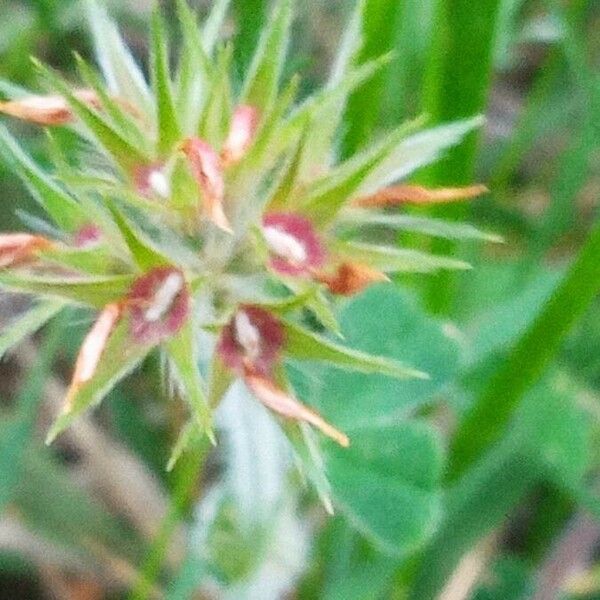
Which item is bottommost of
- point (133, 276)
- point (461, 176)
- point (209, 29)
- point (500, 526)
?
point (500, 526)

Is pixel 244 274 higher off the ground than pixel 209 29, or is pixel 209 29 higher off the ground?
pixel 209 29

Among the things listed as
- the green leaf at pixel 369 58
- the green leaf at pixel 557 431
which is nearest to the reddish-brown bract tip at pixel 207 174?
the green leaf at pixel 369 58

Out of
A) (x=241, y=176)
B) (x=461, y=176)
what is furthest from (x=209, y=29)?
(x=461, y=176)

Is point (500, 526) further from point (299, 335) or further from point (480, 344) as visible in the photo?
point (299, 335)

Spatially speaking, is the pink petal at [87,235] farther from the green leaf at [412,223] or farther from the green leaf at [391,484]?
the green leaf at [391,484]

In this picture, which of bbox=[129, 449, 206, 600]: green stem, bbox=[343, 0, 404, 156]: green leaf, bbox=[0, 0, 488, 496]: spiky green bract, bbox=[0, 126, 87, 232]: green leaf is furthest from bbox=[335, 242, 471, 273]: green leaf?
bbox=[129, 449, 206, 600]: green stem

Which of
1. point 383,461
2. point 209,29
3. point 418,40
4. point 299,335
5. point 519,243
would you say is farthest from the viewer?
point 519,243
